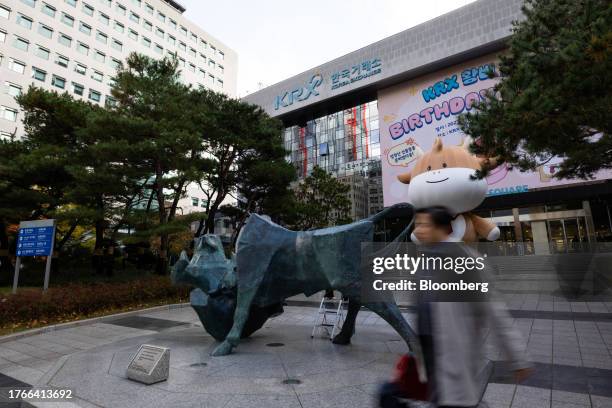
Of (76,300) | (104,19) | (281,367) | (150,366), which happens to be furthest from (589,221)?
(104,19)

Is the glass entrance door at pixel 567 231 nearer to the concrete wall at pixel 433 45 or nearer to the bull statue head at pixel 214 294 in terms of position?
the concrete wall at pixel 433 45

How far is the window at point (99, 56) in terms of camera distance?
41.3 m

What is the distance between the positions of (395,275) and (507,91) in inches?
157

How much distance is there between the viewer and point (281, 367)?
17.3 ft

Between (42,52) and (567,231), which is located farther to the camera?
(42,52)

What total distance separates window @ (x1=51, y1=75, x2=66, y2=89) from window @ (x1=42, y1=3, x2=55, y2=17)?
6169 millimetres

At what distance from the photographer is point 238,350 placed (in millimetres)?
6266

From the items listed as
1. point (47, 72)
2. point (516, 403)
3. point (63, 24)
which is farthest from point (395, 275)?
point (63, 24)

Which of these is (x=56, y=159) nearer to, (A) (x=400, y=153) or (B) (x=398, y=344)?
(B) (x=398, y=344)

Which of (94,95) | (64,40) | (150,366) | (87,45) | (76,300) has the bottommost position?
(150,366)

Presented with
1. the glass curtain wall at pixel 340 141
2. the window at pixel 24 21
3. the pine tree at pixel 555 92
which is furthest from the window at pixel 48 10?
the pine tree at pixel 555 92

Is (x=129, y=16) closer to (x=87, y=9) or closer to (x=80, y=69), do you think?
(x=87, y=9)

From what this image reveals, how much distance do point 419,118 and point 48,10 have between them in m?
37.7

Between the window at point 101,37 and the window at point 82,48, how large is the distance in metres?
2.07
